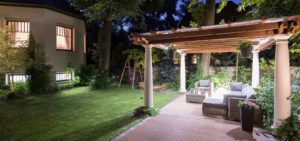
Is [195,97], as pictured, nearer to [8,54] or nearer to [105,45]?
[105,45]

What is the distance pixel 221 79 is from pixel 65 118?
29.5 ft

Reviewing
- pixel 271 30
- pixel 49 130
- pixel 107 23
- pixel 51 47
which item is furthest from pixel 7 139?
pixel 107 23

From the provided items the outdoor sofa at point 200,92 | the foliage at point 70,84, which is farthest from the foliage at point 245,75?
the foliage at point 70,84

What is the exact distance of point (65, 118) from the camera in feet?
21.5

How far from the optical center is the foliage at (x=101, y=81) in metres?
12.7

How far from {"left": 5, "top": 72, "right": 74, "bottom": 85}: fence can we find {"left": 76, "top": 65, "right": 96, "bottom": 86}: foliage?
21.9 inches

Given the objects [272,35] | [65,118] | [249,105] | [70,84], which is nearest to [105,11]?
[70,84]

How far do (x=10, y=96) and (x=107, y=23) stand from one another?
7.30 meters

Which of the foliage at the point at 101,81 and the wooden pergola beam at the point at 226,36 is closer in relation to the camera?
the wooden pergola beam at the point at 226,36

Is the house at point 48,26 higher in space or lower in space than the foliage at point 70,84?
higher

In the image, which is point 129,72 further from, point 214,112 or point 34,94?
point 214,112

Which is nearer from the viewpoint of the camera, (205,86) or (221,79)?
(205,86)

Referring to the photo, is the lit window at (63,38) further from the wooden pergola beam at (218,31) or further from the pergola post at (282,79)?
the pergola post at (282,79)

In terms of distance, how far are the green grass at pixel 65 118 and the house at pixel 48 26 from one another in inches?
149
